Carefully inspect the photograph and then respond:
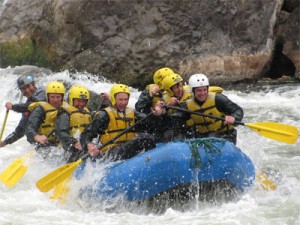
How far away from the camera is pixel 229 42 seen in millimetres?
14367

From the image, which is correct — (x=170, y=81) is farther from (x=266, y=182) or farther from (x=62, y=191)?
(x=62, y=191)

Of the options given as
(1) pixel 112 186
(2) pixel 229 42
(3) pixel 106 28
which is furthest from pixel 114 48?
(1) pixel 112 186

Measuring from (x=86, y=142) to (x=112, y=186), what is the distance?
0.68 meters

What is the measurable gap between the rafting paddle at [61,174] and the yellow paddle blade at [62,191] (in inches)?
3.6

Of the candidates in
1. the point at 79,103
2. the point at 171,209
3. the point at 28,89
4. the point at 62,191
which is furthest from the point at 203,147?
the point at 28,89

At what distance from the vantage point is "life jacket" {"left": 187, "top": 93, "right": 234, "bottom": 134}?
262 inches

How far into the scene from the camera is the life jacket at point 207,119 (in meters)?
6.66

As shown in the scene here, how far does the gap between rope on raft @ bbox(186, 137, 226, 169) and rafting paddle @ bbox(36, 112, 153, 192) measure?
2.51 feet

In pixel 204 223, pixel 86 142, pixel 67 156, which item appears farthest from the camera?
pixel 67 156

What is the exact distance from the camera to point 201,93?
6.61m

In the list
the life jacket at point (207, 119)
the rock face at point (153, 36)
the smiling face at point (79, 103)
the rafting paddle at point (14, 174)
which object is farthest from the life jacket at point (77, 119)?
the rock face at point (153, 36)

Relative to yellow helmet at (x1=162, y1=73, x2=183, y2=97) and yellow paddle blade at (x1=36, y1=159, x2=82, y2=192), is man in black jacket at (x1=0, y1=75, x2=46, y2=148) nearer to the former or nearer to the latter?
yellow paddle blade at (x1=36, y1=159, x2=82, y2=192)

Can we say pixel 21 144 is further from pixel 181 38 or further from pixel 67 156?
pixel 181 38

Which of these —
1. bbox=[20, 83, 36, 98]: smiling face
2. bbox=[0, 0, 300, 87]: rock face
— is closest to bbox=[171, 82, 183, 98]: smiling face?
bbox=[20, 83, 36, 98]: smiling face
